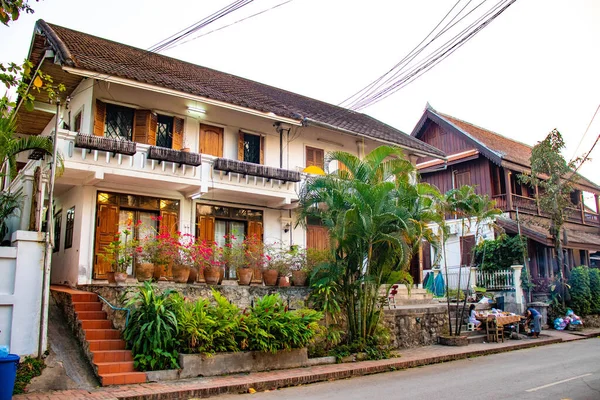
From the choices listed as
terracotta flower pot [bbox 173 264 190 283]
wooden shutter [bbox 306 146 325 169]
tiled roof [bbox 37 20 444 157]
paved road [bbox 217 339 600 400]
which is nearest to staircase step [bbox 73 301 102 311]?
terracotta flower pot [bbox 173 264 190 283]

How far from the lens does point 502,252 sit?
23.1m

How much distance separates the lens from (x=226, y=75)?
22.5 metres

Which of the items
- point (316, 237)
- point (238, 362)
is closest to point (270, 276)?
point (238, 362)

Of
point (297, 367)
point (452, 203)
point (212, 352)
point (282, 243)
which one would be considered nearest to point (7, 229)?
point (212, 352)

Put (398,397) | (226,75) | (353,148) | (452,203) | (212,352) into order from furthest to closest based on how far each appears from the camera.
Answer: (226,75)
(353,148)
(452,203)
(212,352)
(398,397)

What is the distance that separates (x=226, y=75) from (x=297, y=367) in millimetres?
14680

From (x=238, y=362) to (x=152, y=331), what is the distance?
1880mm

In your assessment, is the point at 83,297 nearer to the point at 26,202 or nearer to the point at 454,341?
the point at 26,202

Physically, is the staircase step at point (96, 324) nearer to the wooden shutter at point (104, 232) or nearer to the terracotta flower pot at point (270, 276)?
the wooden shutter at point (104, 232)

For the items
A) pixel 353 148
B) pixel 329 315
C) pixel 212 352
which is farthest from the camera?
pixel 353 148

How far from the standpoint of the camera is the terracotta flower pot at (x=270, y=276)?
558 inches

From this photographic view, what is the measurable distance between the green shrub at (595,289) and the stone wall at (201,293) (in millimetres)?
14468

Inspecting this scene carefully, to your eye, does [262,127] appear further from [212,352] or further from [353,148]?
[212,352]

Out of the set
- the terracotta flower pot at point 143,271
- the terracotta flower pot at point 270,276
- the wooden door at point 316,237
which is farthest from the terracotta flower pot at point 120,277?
the wooden door at point 316,237
